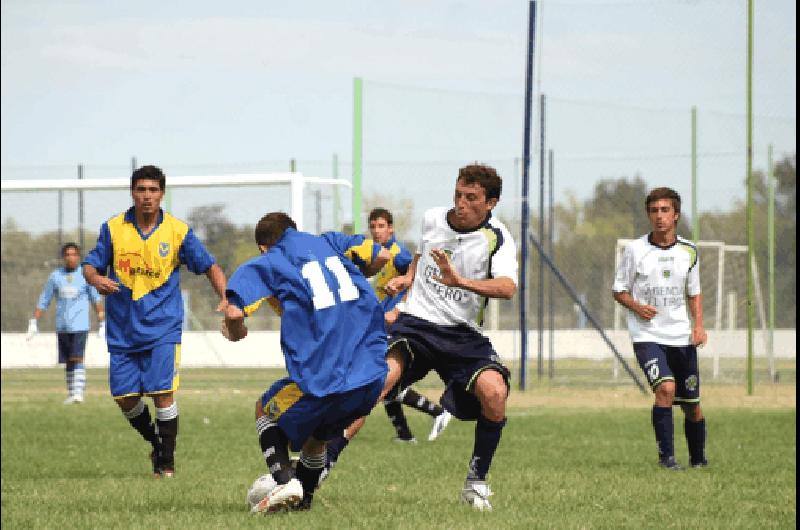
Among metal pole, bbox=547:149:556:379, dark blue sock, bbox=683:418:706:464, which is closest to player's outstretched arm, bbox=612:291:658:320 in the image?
dark blue sock, bbox=683:418:706:464

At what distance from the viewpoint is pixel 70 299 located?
68.4 ft

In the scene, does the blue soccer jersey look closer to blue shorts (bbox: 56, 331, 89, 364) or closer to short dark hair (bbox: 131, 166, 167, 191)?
short dark hair (bbox: 131, 166, 167, 191)

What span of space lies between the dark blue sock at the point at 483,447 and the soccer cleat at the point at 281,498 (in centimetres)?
115

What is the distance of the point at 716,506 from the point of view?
28.1 ft

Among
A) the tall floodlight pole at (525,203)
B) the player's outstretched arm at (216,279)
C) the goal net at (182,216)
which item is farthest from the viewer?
the goal net at (182,216)

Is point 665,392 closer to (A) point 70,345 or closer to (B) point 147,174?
(B) point 147,174

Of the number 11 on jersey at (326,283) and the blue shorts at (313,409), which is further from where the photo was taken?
the blue shorts at (313,409)

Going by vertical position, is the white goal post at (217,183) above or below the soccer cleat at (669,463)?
above

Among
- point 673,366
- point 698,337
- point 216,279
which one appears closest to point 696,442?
point 673,366

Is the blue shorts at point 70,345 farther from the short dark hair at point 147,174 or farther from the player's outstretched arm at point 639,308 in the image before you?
the player's outstretched arm at point 639,308

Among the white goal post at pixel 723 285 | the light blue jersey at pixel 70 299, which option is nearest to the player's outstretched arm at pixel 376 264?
the light blue jersey at pixel 70 299

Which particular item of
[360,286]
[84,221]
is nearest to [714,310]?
[84,221]

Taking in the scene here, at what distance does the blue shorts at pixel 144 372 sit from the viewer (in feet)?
35.0

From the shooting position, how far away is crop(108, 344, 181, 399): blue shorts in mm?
10680
